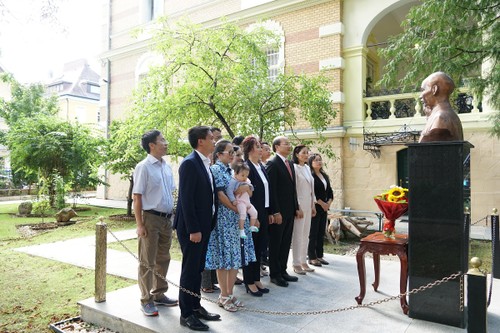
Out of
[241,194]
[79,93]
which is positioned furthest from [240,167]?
[79,93]

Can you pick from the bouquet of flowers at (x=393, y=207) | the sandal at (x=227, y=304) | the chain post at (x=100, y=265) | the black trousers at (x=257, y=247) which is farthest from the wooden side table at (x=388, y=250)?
the chain post at (x=100, y=265)

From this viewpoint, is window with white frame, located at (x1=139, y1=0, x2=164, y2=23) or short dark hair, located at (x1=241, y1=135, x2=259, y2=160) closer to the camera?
short dark hair, located at (x1=241, y1=135, x2=259, y2=160)

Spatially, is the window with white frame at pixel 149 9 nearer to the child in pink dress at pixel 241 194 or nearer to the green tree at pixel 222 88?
the green tree at pixel 222 88

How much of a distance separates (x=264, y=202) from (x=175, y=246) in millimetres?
4549

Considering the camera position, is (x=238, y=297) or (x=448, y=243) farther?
(x=238, y=297)

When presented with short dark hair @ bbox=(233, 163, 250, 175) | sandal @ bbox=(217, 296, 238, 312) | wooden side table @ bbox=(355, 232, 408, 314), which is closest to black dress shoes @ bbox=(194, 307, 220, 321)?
sandal @ bbox=(217, 296, 238, 312)

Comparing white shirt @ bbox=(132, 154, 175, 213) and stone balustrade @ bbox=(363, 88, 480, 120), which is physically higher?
stone balustrade @ bbox=(363, 88, 480, 120)

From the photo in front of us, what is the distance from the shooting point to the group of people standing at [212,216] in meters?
3.93

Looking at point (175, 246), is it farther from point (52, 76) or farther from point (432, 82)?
point (52, 76)

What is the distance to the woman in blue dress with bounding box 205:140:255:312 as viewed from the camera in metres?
4.27

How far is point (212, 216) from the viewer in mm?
4094

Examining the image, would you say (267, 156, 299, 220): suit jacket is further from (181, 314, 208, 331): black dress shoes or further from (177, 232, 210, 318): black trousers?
(181, 314, 208, 331): black dress shoes

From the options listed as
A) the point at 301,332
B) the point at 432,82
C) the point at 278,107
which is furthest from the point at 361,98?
the point at 301,332

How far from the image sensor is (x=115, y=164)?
1360 cm
